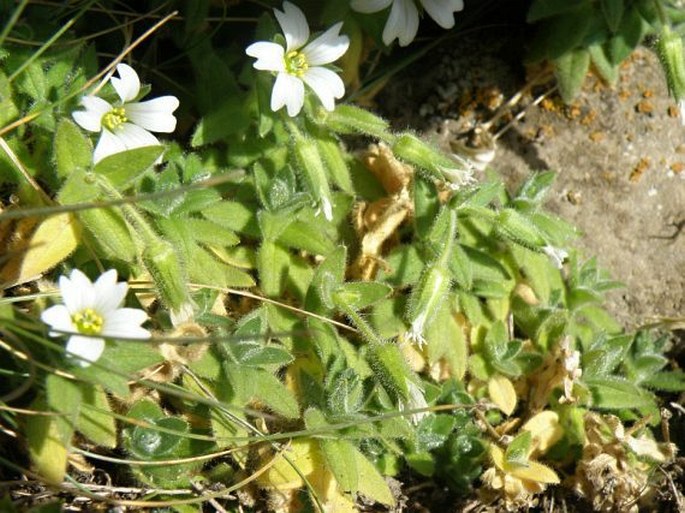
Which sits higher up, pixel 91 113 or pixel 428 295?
pixel 91 113

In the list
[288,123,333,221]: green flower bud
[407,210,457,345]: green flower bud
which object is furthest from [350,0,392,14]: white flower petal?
[407,210,457,345]: green flower bud

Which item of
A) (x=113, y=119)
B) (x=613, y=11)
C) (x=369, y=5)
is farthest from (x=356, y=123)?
(x=613, y=11)

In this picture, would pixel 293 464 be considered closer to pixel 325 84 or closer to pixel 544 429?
pixel 544 429

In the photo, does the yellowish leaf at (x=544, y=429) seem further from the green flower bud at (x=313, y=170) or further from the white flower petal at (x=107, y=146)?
the white flower petal at (x=107, y=146)

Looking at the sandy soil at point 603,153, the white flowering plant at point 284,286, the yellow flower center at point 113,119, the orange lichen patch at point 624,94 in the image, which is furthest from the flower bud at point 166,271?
the orange lichen patch at point 624,94

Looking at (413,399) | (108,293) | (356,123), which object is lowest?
(413,399)

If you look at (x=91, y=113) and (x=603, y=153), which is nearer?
(x=91, y=113)

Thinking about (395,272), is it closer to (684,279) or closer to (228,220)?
(228,220)
